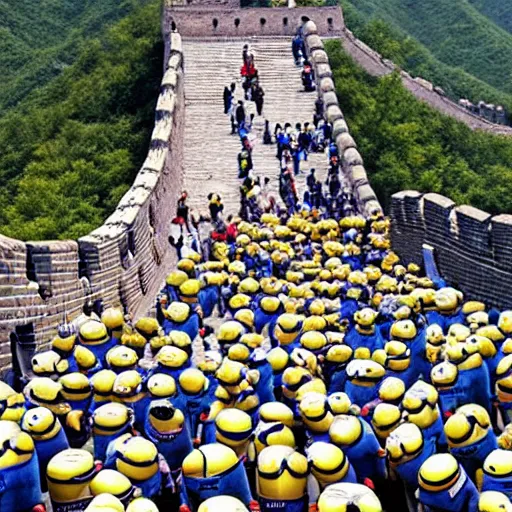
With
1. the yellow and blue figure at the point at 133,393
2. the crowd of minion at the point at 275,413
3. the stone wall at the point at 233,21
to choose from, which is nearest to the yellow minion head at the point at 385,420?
the crowd of minion at the point at 275,413

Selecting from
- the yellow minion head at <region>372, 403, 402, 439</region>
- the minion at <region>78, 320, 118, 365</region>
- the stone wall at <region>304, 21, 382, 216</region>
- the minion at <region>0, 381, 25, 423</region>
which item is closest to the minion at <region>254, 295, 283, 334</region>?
the minion at <region>78, 320, 118, 365</region>

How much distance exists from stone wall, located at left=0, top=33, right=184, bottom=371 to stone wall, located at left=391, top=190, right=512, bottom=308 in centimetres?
432

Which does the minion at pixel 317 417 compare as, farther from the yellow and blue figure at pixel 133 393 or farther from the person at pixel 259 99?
the person at pixel 259 99

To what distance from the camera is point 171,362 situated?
10.7 m

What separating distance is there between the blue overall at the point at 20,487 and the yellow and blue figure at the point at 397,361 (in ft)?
12.7

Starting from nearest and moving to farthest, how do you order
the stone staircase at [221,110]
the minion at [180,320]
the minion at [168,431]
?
the minion at [168,431], the minion at [180,320], the stone staircase at [221,110]

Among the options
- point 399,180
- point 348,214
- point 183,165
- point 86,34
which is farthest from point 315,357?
point 86,34

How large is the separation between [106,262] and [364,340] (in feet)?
14.3

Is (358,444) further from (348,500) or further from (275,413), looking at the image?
(348,500)

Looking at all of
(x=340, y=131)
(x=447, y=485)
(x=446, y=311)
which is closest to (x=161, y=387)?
(x=447, y=485)

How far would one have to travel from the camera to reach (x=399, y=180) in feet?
84.2

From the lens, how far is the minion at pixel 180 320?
1290 centimetres

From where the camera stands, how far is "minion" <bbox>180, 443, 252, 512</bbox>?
856cm

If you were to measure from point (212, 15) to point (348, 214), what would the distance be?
434 inches
